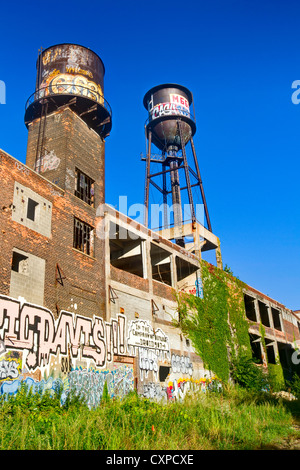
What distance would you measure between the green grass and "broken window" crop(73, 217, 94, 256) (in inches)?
255

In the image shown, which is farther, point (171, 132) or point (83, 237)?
point (171, 132)

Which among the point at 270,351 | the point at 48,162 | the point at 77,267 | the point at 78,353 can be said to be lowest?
the point at 78,353

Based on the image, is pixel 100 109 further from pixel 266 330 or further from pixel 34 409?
A: pixel 266 330

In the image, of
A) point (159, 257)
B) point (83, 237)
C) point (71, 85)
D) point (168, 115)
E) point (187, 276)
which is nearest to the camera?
point (83, 237)

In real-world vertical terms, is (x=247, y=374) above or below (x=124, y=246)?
below

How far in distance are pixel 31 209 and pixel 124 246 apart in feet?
25.9

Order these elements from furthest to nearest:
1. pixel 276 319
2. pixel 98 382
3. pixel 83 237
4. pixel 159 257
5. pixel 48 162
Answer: pixel 276 319, pixel 159 257, pixel 48 162, pixel 83 237, pixel 98 382

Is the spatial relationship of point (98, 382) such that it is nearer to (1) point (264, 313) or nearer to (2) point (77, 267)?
(2) point (77, 267)

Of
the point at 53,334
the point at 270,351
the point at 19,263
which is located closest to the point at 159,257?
the point at 53,334

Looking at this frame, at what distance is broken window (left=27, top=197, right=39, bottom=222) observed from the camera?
631 inches

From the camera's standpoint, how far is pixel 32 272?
1496 centimetres

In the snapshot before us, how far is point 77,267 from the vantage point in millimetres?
17281
